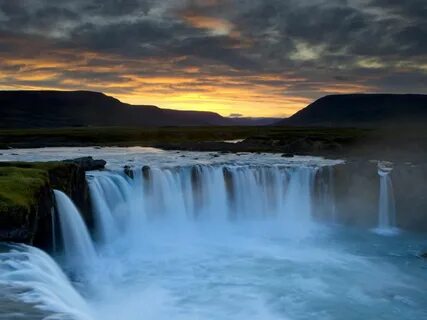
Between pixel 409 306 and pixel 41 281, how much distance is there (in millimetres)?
12417

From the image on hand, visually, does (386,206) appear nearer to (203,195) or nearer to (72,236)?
(203,195)

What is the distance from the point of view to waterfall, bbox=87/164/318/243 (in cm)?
2552

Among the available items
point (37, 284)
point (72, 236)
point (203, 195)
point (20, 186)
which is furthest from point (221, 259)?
point (37, 284)

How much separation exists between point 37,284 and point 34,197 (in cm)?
703

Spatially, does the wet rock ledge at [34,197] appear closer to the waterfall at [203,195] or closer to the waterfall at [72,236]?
the waterfall at [72,236]

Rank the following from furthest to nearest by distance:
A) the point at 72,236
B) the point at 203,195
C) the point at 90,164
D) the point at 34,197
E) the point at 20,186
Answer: the point at 203,195, the point at 90,164, the point at 72,236, the point at 20,186, the point at 34,197

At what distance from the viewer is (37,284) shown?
10828 mm

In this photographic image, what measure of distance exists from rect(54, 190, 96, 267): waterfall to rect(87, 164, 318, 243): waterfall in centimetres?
359

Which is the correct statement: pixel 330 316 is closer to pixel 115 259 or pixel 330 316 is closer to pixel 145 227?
pixel 115 259

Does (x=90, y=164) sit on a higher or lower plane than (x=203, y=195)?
higher

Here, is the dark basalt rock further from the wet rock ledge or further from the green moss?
the green moss

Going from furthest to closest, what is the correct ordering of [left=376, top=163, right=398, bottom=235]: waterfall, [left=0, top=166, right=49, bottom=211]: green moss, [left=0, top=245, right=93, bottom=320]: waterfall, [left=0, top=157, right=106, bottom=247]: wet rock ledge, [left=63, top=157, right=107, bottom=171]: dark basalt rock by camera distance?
1. [left=376, top=163, right=398, bottom=235]: waterfall
2. [left=63, top=157, right=107, bottom=171]: dark basalt rock
3. [left=0, top=166, right=49, bottom=211]: green moss
4. [left=0, top=157, right=106, bottom=247]: wet rock ledge
5. [left=0, top=245, right=93, bottom=320]: waterfall

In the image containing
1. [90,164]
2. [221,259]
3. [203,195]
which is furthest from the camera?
[203,195]

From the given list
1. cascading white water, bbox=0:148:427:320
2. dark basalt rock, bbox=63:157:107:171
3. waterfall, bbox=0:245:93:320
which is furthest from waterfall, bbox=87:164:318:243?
waterfall, bbox=0:245:93:320
